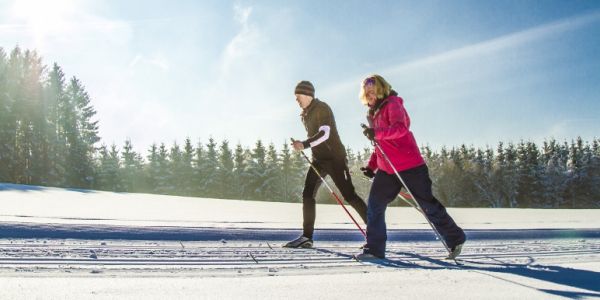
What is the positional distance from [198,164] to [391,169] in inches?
2173

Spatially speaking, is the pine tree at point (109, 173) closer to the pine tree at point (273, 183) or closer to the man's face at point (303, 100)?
the pine tree at point (273, 183)

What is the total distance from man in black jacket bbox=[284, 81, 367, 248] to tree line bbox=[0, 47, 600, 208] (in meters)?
19.0

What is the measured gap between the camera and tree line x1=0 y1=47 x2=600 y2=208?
132ft

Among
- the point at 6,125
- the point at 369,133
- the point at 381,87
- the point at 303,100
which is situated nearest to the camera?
the point at 369,133

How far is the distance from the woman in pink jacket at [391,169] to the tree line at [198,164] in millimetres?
19802

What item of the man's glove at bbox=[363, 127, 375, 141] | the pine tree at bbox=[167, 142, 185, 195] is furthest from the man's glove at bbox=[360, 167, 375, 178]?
the pine tree at bbox=[167, 142, 185, 195]

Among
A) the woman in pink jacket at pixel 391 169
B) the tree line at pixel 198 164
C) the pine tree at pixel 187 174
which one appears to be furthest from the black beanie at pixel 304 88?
the pine tree at pixel 187 174

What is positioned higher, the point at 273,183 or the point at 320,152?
the point at 273,183

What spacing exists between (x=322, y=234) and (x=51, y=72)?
46528 mm

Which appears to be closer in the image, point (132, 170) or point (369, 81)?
point (369, 81)

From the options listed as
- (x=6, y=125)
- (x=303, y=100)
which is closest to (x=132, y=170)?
(x=6, y=125)

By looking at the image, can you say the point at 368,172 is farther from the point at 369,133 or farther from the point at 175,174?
the point at 175,174

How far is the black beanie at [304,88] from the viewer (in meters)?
4.88

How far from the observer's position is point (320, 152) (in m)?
4.79
